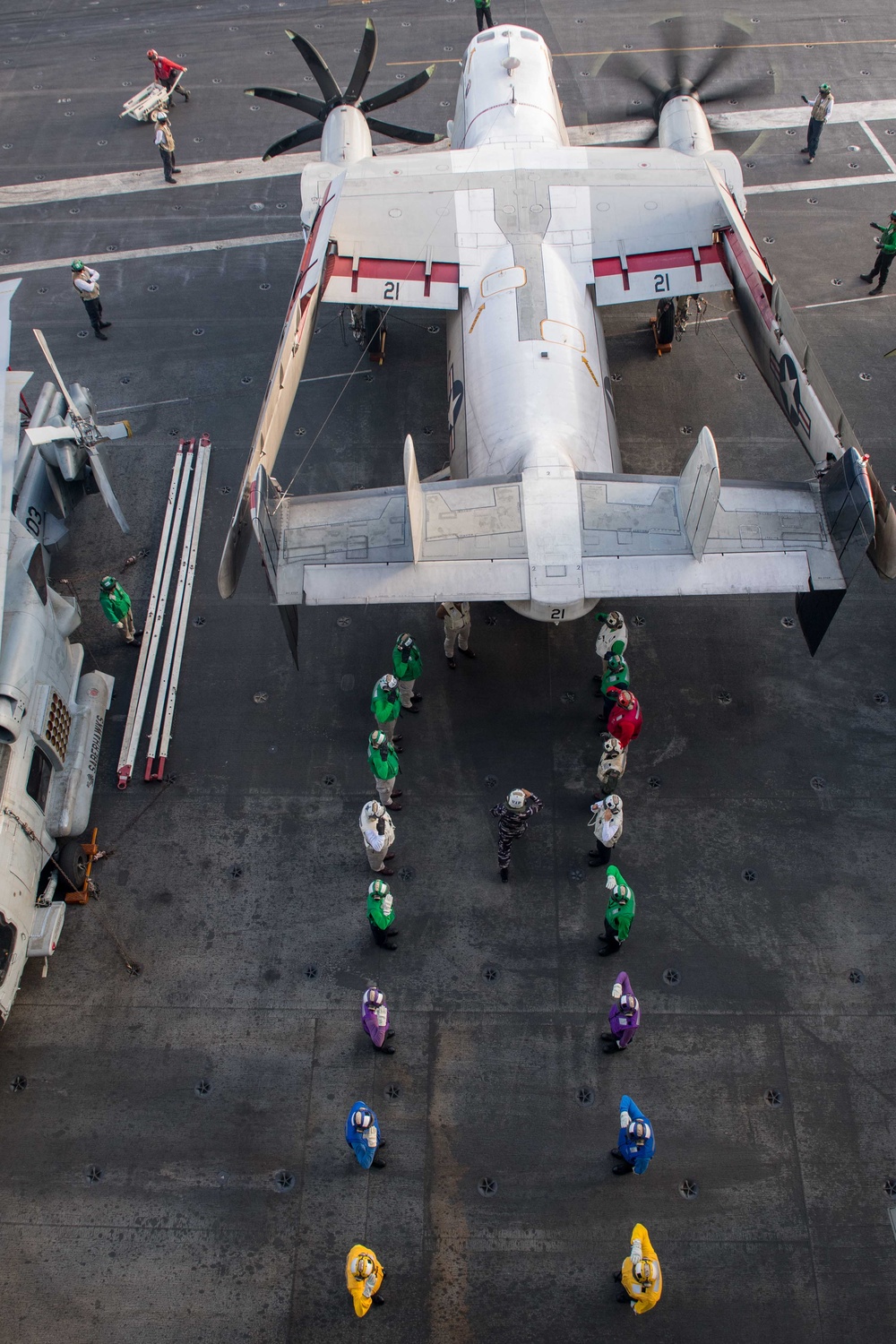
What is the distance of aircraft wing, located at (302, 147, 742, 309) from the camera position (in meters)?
19.4

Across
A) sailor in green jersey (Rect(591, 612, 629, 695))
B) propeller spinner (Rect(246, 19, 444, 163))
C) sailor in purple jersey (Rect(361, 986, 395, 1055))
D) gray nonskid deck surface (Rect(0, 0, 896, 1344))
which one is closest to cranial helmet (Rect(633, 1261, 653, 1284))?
gray nonskid deck surface (Rect(0, 0, 896, 1344))

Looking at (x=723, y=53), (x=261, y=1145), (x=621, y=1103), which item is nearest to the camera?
(x=621, y=1103)

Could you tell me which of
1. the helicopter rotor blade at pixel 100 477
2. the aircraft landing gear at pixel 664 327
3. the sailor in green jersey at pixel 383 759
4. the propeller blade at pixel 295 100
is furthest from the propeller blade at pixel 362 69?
the sailor in green jersey at pixel 383 759

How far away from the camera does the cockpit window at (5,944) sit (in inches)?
545

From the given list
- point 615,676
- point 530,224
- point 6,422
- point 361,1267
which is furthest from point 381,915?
point 530,224

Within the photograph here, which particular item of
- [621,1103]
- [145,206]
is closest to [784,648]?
[621,1103]

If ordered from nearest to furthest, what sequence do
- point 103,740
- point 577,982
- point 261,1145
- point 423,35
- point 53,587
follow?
point 261,1145, point 577,982, point 103,740, point 53,587, point 423,35

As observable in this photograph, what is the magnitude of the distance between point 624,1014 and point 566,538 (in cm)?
668

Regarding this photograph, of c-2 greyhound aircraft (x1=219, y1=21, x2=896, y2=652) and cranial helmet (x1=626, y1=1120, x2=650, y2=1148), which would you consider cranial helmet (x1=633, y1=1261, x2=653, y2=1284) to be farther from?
c-2 greyhound aircraft (x1=219, y1=21, x2=896, y2=652)

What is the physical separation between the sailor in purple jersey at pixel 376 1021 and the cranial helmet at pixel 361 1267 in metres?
2.79

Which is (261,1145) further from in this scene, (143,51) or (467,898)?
(143,51)

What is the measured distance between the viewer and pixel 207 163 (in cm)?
2809

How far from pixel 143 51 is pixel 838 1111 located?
34106 millimetres

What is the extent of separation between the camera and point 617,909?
14.0 metres
